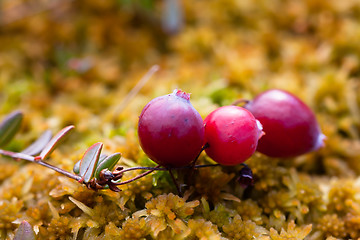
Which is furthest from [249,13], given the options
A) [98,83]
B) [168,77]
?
[98,83]

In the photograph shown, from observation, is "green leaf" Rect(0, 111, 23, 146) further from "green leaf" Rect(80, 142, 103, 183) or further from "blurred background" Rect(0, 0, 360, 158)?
"green leaf" Rect(80, 142, 103, 183)

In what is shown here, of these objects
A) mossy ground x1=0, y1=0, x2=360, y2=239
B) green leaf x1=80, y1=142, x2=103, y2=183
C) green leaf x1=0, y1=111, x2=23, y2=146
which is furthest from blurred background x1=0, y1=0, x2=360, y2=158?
green leaf x1=80, y1=142, x2=103, y2=183

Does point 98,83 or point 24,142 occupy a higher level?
point 98,83

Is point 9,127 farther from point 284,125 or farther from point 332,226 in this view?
point 332,226

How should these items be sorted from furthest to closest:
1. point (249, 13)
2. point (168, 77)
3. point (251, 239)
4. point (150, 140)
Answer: point (249, 13), point (168, 77), point (251, 239), point (150, 140)

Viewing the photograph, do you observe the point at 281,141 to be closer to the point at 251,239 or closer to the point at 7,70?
the point at 251,239

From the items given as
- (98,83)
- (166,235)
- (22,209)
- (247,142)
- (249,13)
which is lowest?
(22,209)

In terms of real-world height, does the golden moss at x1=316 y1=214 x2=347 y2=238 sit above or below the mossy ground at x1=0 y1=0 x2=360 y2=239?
below
